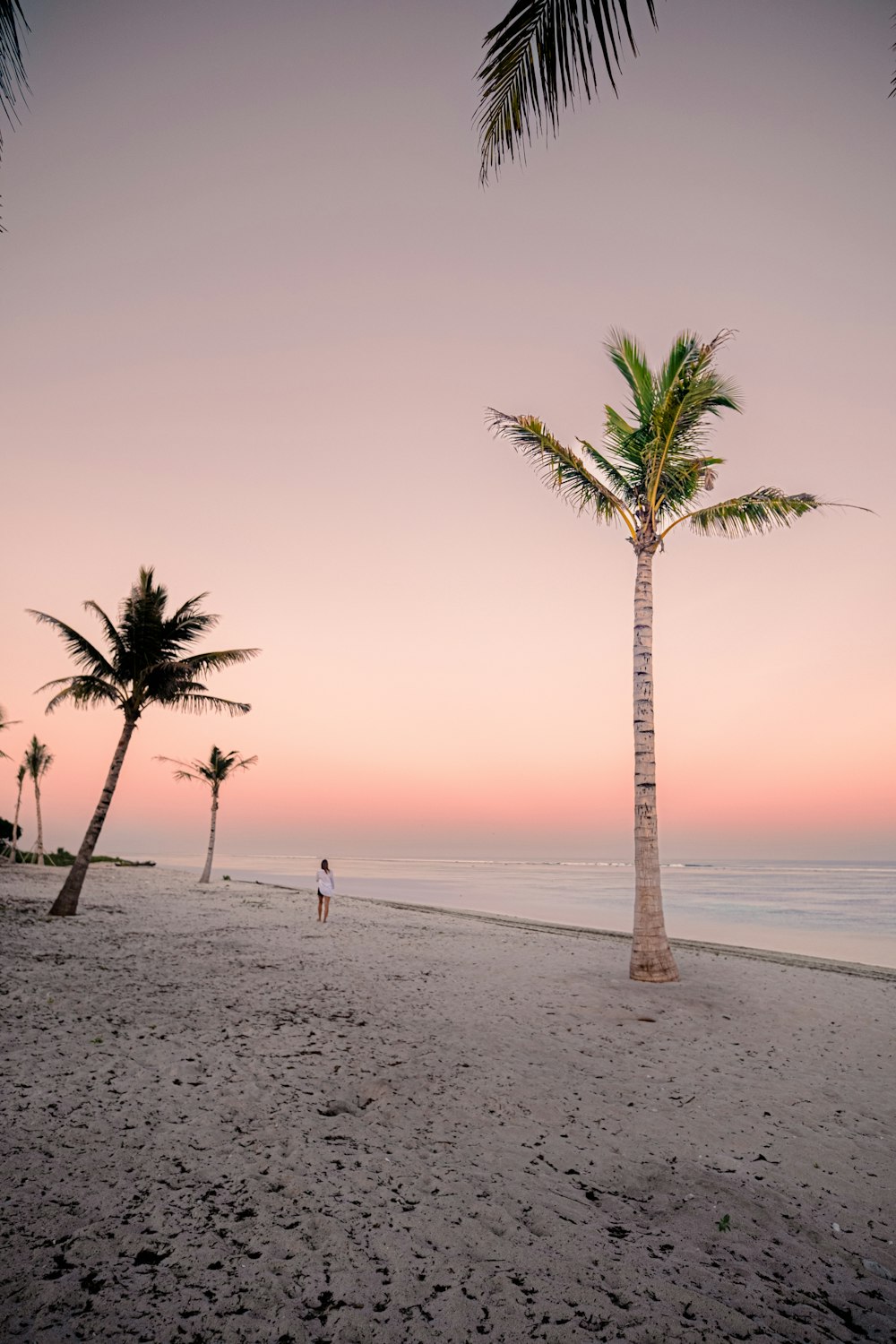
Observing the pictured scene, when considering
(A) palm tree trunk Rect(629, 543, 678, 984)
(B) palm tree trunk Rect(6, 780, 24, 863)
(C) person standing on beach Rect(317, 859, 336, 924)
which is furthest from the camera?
(B) palm tree trunk Rect(6, 780, 24, 863)

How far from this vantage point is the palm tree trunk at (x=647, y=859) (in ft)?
33.3

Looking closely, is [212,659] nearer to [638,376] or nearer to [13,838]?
[638,376]

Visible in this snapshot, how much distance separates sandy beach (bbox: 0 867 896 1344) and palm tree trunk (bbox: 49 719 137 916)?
7101mm

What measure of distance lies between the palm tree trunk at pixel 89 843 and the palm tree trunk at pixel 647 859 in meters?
13.5

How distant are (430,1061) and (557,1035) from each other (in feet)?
6.22

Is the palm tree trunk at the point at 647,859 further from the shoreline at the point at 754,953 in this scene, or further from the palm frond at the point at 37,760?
the palm frond at the point at 37,760

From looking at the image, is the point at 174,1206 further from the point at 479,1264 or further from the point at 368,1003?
the point at 368,1003

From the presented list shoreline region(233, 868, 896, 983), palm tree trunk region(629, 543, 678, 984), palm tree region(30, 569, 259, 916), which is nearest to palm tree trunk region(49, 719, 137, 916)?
palm tree region(30, 569, 259, 916)

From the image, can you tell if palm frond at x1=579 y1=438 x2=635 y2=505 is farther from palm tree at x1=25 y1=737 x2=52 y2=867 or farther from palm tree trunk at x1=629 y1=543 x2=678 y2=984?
palm tree at x1=25 y1=737 x2=52 y2=867

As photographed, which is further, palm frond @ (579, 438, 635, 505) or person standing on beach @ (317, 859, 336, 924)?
person standing on beach @ (317, 859, 336, 924)

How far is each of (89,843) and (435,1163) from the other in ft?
50.0

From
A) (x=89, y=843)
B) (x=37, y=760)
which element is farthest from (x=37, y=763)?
(x=89, y=843)

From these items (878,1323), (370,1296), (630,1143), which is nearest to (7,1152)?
(370,1296)

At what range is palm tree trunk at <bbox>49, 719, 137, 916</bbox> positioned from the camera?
15.6m
